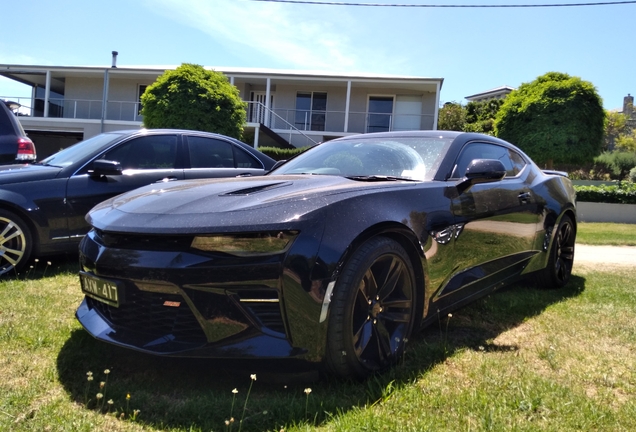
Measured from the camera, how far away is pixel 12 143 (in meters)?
5.39

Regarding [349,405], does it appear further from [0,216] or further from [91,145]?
[91,145]

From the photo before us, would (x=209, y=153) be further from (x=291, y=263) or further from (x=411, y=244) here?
(x=291, y=263)

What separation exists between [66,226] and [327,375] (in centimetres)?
313

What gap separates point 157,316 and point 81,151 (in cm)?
326

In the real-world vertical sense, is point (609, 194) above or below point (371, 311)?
above

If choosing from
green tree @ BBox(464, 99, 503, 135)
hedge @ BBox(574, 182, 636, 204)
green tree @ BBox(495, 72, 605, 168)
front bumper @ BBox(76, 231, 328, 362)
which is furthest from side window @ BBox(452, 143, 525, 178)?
green tree @ BBox(464, 99, 503, 135)

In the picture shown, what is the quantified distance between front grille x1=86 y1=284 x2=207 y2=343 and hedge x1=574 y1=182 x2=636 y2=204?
15.6 meters

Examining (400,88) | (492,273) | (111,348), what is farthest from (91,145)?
(400,88)

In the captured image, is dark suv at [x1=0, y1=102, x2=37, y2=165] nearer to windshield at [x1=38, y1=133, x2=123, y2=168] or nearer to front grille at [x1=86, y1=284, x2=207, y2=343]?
windshield at [x1=38, y1=133, x2=123, y2=168]

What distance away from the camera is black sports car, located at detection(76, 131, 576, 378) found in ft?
6.91

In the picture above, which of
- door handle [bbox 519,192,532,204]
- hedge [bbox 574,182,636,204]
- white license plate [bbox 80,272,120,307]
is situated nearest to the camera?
white license plate [bbox 80,272,120,307]

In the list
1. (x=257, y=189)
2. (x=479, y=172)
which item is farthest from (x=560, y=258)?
(x=257, y=189)

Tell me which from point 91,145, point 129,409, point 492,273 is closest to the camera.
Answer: point 129,409

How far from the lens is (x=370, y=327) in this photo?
7.91 ft
